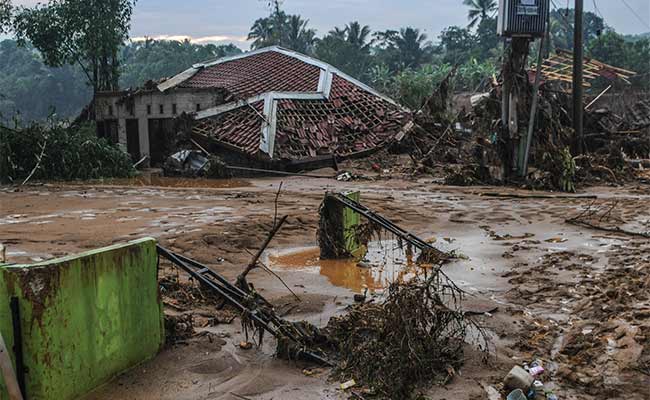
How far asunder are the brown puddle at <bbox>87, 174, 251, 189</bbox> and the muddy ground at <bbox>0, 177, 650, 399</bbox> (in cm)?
220

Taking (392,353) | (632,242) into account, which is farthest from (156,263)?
(632,242)

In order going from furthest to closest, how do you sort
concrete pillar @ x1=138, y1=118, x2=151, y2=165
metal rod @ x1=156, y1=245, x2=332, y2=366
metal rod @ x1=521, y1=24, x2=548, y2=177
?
concrete pillar @ x1=138, y1=118, x2=151, y2=165 < metal rod @ x1=521, y1=24, x2=548, y2=177 < metal rod @ x1=156, y1=245, x2=332, y2=366

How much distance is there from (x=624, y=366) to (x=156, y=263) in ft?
A: 11.0

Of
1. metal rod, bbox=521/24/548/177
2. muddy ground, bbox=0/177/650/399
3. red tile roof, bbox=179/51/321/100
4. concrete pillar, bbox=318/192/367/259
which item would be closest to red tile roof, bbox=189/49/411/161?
red tile roof, bbox=179/51/321/100

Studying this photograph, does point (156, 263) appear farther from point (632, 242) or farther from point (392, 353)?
point (632, 242)

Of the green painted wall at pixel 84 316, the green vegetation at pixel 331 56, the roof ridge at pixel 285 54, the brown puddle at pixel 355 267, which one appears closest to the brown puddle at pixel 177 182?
the roof ridge at pixel 285 54

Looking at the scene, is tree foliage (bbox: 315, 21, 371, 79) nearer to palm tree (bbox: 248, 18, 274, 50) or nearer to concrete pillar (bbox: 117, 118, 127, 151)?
palm tree (bbox: 248, 18, 274, 50)

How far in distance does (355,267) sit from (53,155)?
492 inches

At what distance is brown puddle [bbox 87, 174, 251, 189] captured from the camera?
16.9 metres

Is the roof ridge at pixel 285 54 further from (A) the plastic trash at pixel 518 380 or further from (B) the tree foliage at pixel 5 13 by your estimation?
(A) the plastic trash at pixel 518 380

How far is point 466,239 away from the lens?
9414 mm

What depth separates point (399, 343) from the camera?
441 centimetres

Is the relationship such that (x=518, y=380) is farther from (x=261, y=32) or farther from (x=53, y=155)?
(x=261, y=32)

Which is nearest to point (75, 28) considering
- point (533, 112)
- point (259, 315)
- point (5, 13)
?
point (5, 13)
